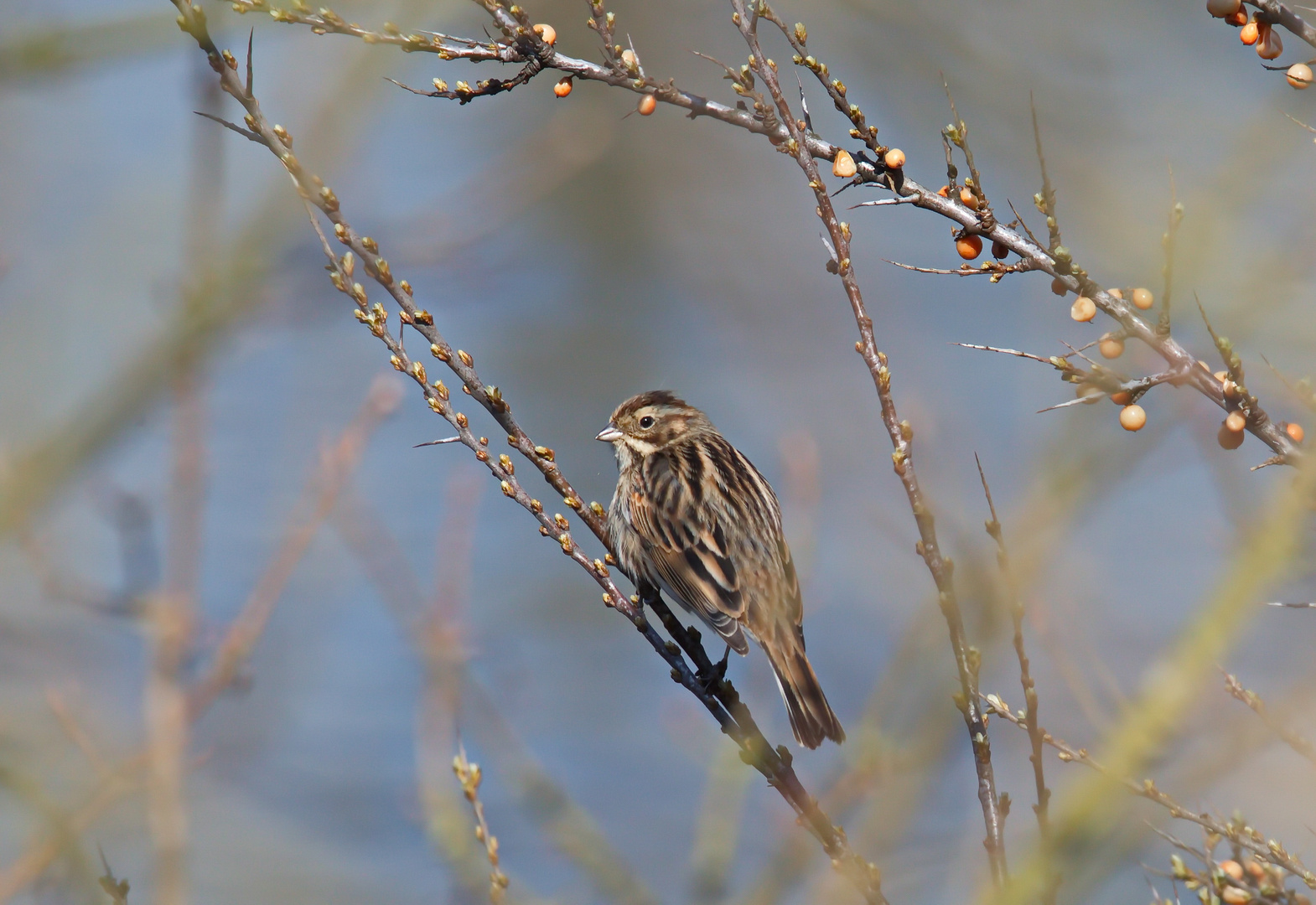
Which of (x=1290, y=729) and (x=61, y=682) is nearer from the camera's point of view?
(x=1290, y=729)

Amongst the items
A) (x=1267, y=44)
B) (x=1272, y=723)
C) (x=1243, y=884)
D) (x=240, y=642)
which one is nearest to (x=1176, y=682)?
(x=1272, y=723)

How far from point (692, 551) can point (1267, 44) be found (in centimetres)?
303

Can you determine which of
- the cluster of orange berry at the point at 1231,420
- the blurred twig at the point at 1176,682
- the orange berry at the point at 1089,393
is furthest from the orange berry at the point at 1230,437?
the blurred twig at the point at 1176,682

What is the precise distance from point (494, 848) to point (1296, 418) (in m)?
2.58

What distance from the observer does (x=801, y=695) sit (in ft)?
16.6

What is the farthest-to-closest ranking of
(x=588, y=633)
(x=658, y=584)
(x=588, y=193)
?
1. (x=588, y=193)
2. (x=588, y=633)
3. (x=658, y=584)

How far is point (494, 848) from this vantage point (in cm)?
317

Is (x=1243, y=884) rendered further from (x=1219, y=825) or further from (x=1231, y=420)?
(x=1231, y=420)

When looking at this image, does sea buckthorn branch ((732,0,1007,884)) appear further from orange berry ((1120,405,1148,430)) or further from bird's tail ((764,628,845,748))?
bird's tail ((764,628,845,748))

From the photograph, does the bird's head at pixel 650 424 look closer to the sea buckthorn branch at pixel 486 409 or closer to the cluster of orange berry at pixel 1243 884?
the sea buckthorn branch at pixel 486 409

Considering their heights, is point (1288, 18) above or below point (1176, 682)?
above

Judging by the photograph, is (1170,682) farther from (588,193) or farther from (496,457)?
(588,193)

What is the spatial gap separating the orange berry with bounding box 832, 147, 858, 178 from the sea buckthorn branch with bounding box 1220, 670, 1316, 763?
1631mm

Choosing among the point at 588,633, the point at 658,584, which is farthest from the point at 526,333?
the point at 658,584
